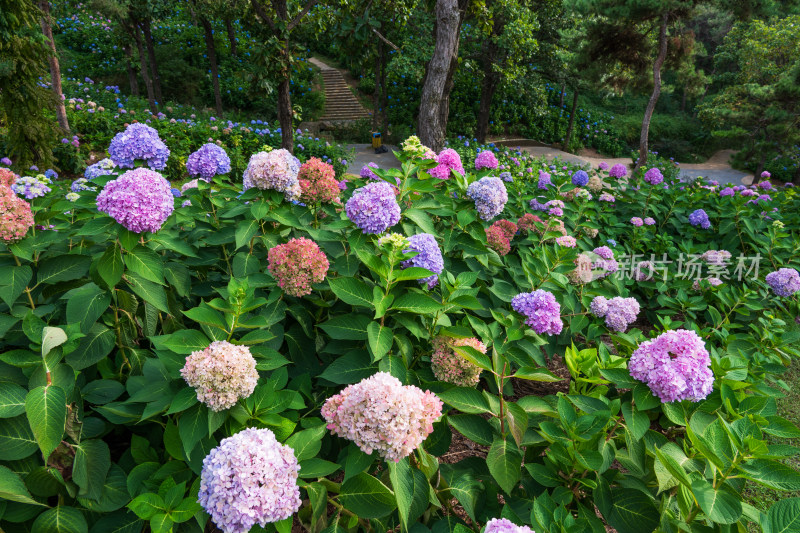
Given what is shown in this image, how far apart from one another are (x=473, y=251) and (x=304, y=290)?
0.99 metres

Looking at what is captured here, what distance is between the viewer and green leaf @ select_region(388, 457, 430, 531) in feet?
4.09

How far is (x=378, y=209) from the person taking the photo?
1.91 meters

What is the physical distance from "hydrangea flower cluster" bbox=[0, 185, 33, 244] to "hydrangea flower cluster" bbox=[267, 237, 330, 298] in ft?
2.82

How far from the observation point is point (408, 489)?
130 centimetres

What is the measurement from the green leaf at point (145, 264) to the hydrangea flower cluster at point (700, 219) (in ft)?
16.0

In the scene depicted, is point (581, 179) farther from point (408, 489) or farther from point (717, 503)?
point (408, 489)

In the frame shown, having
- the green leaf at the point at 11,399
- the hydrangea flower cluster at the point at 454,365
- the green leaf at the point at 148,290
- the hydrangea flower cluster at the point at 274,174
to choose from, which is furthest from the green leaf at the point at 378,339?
the green leaf at the point at 11,399

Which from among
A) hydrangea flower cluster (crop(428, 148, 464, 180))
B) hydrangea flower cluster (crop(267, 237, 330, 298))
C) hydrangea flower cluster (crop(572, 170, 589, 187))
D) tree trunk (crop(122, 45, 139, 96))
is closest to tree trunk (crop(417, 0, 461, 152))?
hydrangea flower cluster (crop(572, 170, 589, 187))

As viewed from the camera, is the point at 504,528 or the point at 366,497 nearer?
the point at 504,528

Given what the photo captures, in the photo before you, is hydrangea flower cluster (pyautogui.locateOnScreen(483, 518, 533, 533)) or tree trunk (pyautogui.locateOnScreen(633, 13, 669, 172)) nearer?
hydrangea flower cluster (pyautogui.locateOnScreen(483, 518, 533, 533))

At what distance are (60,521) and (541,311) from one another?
187 cm

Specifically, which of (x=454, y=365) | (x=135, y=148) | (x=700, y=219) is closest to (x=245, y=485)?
(x=454, y=365)

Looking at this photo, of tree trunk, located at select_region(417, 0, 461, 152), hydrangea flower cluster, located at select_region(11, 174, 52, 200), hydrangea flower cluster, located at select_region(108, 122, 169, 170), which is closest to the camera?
hydrangea flower cluster, located at select_region(108, 122, 169, 170)

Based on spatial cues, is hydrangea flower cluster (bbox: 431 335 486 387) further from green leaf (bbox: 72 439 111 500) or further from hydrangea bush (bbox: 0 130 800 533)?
green leaf (bbox: 72 439 111 500)
